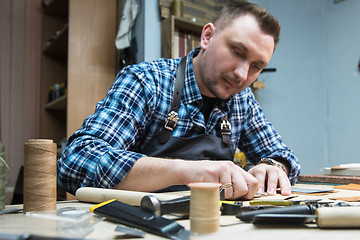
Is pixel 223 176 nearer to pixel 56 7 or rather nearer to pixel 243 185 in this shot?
pixel 243 185

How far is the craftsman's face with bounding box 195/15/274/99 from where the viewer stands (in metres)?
1.30

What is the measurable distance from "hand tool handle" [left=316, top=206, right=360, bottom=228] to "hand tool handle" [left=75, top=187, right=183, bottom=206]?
30cm

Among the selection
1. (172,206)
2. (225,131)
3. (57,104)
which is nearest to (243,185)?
(172,206)

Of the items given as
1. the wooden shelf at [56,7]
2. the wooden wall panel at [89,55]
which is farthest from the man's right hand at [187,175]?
the wooden shelf at [56,7]

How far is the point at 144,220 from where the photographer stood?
1.73 ft

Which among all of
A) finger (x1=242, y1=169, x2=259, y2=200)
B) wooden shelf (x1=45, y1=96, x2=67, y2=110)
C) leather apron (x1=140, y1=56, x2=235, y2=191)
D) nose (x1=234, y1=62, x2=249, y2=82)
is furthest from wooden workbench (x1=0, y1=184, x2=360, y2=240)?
wooden shelf (x1=45, y1=96, x2=67, y2=110)

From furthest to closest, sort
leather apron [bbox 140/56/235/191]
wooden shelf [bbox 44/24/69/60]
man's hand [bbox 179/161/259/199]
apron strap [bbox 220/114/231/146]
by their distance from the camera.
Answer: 1. wooden shelf [bbox 44/24/69/60]
2. apron strap [bbox 220/114/231/146]
3. leather apron [bbox 140/56/235/191]
4. man's hand [bbox 179/161/259/199]

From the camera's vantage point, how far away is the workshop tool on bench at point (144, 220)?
497 mm

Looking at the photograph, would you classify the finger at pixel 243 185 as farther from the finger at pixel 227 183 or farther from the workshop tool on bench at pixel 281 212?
the workshop tool on bench at pixel 281 212

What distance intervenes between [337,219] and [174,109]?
2.89 feet

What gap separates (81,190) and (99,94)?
5.81 feet

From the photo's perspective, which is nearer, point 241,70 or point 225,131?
point 241,70

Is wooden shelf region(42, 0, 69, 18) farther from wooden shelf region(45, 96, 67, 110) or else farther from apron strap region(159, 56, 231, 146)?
apron strap region(159, 56, 231, 146)

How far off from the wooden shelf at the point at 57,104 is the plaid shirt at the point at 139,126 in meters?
1.57
